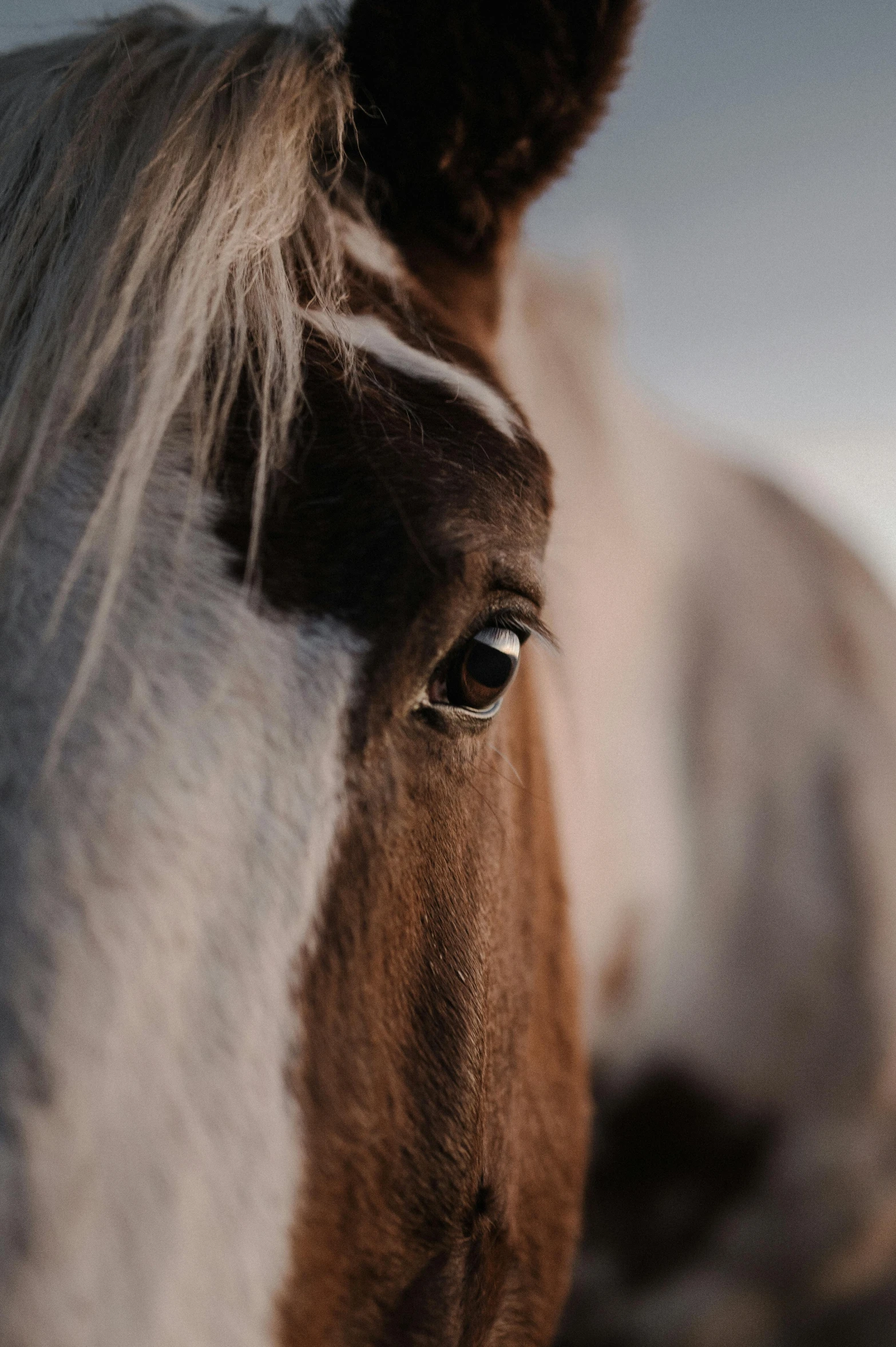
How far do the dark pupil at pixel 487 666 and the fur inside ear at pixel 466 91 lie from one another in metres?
0.44

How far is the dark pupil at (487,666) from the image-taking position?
24.9 inches

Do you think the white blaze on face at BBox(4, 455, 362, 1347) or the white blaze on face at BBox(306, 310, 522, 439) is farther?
the white blaze on face at BBox(306, 310, 522, 439)

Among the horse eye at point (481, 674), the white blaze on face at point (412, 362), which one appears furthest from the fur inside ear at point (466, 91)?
the horse eye at point (481, 674)

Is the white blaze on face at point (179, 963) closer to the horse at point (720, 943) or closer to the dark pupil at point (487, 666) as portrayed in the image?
the dark pupil at point (487, 666)

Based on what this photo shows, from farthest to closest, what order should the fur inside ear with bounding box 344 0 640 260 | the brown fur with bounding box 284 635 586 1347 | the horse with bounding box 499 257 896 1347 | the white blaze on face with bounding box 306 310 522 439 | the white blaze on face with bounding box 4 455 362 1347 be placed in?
the horse with bounding box 499 257 896 1347
the fur inside ear with bounding box 344 0 640 260
the white blaze on face with bounding box 306 310 522 439
the brown fur with bounding box 284 635 586 1347
the white blaze on face with bounding box 4 455 362 1347

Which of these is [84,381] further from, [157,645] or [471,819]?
[471,819]

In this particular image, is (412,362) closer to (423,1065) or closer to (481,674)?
(481,674)

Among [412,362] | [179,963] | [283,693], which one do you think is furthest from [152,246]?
[179,963]

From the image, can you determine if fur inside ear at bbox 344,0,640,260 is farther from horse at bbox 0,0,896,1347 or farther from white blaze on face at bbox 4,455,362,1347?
white blaze on face at bbox 4,455,362,1347

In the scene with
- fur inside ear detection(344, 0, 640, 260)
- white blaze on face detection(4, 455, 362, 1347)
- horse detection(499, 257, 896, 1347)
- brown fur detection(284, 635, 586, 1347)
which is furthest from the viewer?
horse detection(499, 257, 896, 1347)

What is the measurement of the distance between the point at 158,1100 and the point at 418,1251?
27cm

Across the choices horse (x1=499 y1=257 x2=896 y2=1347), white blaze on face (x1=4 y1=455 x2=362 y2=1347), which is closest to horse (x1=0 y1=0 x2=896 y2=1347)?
white blaze on face (x1=4 y1=455 x2=362 y2=1347)

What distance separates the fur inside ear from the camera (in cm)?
82

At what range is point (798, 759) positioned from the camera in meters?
1.50
